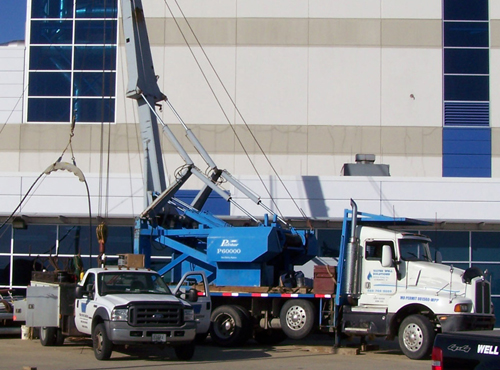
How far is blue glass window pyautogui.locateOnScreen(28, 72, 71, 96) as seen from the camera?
31.1 metres

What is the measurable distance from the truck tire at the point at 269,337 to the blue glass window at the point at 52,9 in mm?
18714

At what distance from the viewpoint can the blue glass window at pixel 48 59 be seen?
3125cm

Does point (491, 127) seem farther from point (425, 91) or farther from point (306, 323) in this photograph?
point (306, 323)

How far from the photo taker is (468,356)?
7500 millimetres

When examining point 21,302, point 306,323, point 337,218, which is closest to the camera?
point 306,323

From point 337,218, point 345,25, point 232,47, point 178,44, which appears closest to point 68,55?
point 178,44

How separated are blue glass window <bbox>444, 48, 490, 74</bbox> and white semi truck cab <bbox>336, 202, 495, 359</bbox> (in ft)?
51.5

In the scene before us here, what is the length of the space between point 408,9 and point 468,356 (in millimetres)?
25627

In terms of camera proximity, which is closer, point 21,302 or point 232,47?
point 21,302

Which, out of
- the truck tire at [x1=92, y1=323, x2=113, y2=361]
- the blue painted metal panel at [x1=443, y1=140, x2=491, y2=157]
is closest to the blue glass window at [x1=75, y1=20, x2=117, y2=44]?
the blue painted metal panel at [x1=443, y1=140, x2=491, y2=157]

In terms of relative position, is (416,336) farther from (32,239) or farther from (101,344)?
(32,239)

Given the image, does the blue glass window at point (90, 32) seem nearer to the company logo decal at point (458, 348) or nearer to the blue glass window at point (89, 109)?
the blue glass window at point (89, 109)

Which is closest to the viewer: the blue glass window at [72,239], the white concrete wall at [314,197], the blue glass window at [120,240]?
the white concrete wall at [314,197]

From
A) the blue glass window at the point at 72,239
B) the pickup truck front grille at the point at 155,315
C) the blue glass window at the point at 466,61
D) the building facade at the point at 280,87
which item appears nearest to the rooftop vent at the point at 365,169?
the building facade at the point at 280,87
